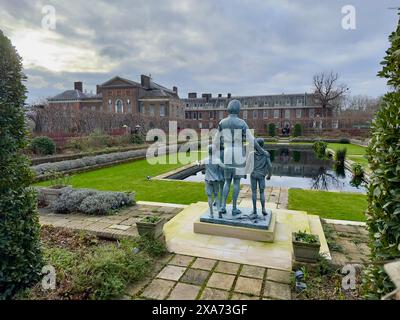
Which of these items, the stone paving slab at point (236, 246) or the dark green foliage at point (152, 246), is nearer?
the stone paving slab at point (236, 246)

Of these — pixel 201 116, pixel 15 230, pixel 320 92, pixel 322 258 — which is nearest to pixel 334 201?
pixel 322 258

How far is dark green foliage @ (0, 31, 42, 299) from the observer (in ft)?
8.66

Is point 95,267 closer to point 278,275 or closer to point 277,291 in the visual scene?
point 277,291

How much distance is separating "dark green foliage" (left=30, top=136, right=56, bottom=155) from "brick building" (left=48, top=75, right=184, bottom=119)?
2938 cm

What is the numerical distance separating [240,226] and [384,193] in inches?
103

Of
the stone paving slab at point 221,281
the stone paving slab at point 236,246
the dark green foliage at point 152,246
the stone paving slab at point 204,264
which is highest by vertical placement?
the dark green foliage at point 152,246

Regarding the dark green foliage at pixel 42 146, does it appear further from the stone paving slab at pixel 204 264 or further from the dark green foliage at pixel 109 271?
the stone paving slab at pixel 204 264

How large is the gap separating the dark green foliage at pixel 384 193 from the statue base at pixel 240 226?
196 centimetres

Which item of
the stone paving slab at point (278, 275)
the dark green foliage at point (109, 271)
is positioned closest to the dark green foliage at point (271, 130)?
the stone paving slab at point (278, 275)

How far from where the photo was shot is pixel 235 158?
444 cm

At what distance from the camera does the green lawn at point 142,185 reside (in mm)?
7402

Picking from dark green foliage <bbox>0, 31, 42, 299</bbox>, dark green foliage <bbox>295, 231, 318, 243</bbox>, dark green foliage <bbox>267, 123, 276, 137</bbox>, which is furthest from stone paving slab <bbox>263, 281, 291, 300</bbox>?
dark green foliage <bbox>267, 123, 276, 137</bbox>

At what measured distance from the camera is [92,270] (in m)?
2.99
